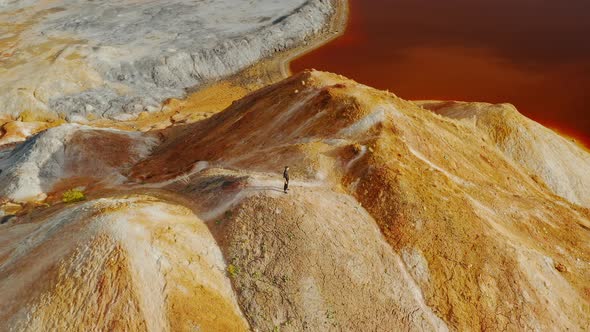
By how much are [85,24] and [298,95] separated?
39887 millimetres

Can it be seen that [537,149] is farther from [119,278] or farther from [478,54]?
[119,278]

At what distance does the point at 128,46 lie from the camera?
51.0m

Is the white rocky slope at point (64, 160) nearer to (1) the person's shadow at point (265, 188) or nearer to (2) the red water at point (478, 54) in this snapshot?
(1) the person's shadow at point (265, 188)

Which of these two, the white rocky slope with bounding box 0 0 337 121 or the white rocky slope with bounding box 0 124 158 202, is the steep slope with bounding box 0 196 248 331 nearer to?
the white rocky slope with bounding box 0 124 158 202

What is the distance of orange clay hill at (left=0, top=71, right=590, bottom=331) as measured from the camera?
15945 millimetres

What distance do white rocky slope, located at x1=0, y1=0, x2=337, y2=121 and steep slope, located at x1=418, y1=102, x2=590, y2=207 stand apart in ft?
95.2

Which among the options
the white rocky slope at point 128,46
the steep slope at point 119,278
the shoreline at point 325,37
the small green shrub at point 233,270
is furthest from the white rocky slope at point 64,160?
the shoreline at point 325,37

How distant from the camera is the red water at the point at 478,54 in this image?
46.2 metres

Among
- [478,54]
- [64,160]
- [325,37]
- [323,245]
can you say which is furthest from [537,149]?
[64,160]

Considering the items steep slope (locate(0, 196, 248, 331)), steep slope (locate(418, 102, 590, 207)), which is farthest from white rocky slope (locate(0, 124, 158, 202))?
steep slope (locate(418, 102, 590, 207))

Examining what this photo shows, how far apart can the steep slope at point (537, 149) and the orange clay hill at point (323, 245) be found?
5000mm

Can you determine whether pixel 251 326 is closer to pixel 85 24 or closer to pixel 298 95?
pixel 298 95

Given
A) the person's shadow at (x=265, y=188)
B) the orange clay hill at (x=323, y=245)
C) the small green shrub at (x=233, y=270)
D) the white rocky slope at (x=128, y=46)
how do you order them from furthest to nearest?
the white rocky slope at (x=128, y=46) → the person's shadow at (x=265, y=188) → the small green shrub at (x=233, y=270) → the orange clay hill at (x=323, y=245)

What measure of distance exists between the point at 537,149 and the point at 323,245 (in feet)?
73.5
